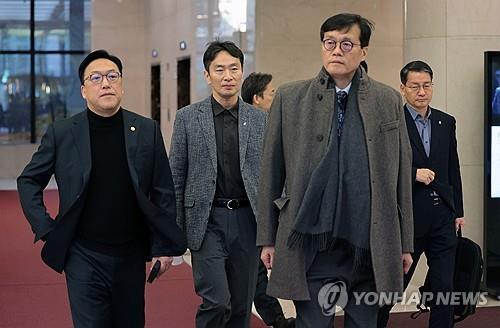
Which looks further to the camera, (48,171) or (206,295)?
(206,295)

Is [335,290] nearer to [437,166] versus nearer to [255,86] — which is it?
[437,166]

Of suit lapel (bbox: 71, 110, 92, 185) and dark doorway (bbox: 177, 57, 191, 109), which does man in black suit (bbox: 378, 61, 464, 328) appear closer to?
suit lapel (bbox: 71, 110, 92, 185)

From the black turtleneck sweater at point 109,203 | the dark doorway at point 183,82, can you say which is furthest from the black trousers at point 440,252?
the dark doorway at point 183,82

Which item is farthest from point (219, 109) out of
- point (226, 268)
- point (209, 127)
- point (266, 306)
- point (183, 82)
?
point (183, 82)

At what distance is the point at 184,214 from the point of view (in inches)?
213

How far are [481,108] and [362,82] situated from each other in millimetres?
4201

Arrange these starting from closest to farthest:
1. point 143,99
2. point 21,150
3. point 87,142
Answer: point 87,142, point 143,99, point 21,150

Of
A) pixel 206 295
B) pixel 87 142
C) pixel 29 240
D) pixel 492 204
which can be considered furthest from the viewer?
pixel 29 240

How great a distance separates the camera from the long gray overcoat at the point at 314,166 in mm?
4172

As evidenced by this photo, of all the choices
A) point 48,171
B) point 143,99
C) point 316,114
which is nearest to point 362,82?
point 316,114

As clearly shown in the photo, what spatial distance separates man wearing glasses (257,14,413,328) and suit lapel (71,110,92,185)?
82cm

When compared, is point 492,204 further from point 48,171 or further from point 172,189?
point 48,171

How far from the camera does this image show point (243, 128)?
5.47 metres

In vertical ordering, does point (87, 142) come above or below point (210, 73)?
below
